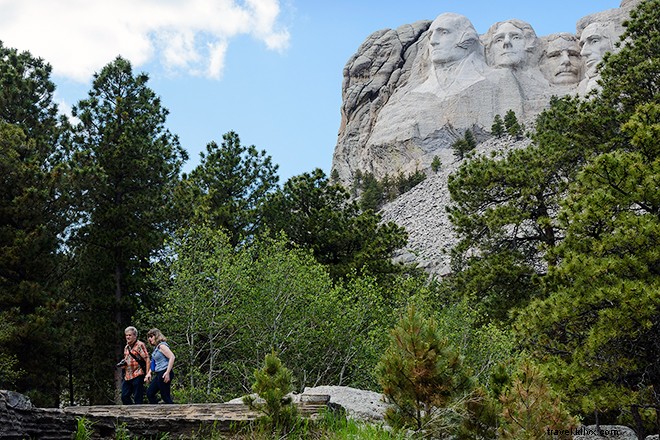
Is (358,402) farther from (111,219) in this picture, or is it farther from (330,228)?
(330,228)

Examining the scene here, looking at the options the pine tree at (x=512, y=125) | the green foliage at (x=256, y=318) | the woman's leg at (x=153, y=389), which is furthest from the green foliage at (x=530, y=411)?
the pine tree at (x=512, y=125)

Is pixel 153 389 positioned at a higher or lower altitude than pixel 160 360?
lower

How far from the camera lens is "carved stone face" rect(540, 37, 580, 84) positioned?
12781 cm

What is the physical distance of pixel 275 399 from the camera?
6.79m

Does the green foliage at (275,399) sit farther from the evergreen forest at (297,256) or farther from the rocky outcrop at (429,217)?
the rocky outcrop at (429,217)

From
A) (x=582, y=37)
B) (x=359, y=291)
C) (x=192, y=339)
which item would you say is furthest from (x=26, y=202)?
(x=582, y=37)

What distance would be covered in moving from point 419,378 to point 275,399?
151 cm

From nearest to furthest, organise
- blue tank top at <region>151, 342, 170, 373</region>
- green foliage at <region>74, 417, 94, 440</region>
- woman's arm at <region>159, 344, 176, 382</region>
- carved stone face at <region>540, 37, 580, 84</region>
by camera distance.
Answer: green foliage at <region>74, 417, 94, 440</region>
woman's arm at <region>159, 344, 176, 382</region>
blue tank top at <region>151, 342, 170, 373</region>
carved stone face at <region>540, 37, 580, 84</region>

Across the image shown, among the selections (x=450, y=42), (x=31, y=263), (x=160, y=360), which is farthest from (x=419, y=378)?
(x=450, y=42)

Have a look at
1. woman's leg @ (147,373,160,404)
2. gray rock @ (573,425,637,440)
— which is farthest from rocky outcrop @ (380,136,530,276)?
woman's leg @ (147,373,160,404)

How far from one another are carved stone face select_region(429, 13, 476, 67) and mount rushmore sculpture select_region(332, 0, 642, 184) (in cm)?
20

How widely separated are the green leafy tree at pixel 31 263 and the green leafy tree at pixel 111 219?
3.83ft

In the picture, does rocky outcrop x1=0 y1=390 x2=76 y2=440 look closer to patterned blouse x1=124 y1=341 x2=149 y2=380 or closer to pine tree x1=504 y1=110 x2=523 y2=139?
patterned blouse x1=124 y1=341 x2=149 y2=380

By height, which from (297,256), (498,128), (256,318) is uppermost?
(498,128)
